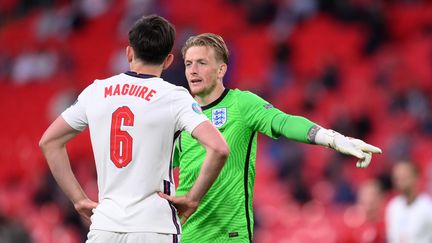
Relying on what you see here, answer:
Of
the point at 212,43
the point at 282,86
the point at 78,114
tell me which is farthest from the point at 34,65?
the point at 78,114

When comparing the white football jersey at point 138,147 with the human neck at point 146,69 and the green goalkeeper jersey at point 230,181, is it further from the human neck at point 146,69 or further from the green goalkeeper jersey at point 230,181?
the green goalkeeper jersey at point 230,181

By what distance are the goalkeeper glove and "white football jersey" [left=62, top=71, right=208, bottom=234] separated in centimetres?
76

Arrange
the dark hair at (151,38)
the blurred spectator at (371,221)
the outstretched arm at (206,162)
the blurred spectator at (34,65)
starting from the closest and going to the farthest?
the outstretched arm at (206,162) < the dark hair at (151,38) < the blurred spectator at (371,221) < the blurred spectator at (34,65)

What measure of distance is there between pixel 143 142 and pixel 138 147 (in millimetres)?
36

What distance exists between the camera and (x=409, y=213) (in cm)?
987

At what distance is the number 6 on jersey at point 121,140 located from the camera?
5.45 m

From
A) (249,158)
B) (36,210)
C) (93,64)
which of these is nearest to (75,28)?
(93,64)

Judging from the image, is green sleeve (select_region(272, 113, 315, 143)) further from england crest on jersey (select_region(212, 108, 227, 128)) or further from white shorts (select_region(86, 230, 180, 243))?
white shorts (select_region(86, 230, 180, 243))

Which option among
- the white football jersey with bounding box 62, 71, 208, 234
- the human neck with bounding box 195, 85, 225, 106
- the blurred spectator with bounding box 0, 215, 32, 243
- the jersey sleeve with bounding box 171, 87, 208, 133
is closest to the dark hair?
the white football jersey with bounding box 62, 71, 208, 234

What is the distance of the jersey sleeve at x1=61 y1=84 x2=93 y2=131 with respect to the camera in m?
Answer: 5.63

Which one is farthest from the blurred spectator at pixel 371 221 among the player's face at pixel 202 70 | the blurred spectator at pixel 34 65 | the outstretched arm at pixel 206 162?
the blurred spectator at pixel 34 65

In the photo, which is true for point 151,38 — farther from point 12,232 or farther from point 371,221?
point 12,232

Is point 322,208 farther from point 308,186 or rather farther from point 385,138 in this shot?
point 385,138

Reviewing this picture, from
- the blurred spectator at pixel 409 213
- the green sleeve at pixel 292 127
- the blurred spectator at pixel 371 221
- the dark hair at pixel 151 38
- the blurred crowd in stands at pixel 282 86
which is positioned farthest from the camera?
the blurred crowd in stands at pixel 282 86
